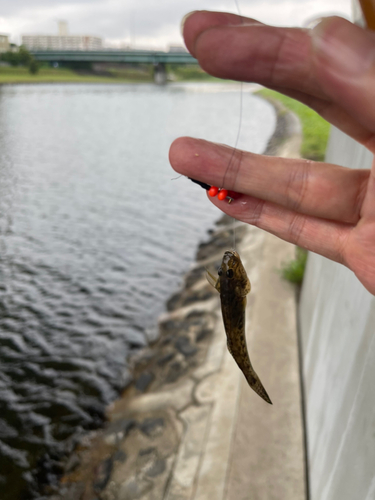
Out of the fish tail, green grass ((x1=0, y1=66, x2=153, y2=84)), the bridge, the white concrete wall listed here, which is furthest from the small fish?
green grass ((x1=0, y1=66, x2=153, y2=84))

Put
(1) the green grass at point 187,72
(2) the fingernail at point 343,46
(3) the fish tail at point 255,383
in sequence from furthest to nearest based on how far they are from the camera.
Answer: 1. (1) the green grass at point 187,72
2. (3) the fish tail at point 255,383
3. (2) the fingernail at point 343,46

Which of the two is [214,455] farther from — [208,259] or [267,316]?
[208,259]

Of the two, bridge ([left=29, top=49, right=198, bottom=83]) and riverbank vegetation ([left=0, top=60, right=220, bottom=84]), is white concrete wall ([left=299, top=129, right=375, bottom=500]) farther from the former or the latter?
bridge ([left=29, top=49, right=198, bottom=83])

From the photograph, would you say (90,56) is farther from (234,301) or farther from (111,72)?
(111,72)

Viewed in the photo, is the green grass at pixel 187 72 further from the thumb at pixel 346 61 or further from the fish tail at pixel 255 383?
the fish tail at pixel 255 383

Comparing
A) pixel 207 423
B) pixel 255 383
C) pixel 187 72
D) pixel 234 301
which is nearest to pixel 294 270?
pixel 207 423

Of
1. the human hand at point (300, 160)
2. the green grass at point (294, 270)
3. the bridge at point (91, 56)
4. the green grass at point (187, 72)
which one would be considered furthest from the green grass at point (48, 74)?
the human hand at point (300, 160)

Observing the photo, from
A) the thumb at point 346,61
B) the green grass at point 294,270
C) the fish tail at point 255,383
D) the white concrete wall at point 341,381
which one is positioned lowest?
the green grass at point 294,270

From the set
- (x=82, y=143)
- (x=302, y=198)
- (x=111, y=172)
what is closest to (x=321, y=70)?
(x=302, y=198)

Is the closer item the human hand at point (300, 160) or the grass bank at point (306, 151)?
the human hand at point (300, 160)

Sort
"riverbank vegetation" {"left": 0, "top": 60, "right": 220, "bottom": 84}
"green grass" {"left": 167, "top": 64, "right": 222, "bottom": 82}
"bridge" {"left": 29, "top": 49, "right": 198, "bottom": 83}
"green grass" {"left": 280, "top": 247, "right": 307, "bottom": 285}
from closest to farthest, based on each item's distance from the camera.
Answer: "green grass" {"left": 167, "top": 64, "right": 222, "bottom": 82} → "green grass" {"left": 280, "top": 247, "right": 307, "bottom": 285} → "riverbank vegetation" {"left": 0, "top": 60, "right": 220, "bottom": 84} → "bridge" {"left": 29, "top": 49, "right": 198, "bottom": 83}
